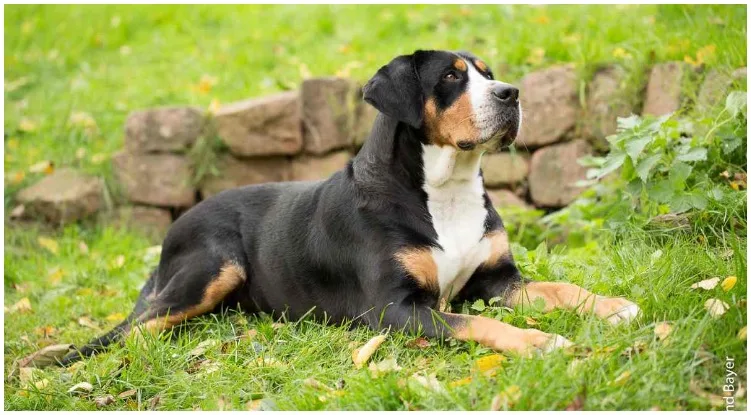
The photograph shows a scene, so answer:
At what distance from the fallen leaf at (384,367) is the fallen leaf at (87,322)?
238cm

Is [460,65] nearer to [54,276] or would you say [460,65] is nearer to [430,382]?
[430,382]

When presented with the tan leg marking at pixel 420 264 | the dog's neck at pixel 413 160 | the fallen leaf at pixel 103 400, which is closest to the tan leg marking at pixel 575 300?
the tan leg marking at pixel 420 264

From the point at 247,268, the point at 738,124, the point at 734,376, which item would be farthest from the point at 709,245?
the point at 247,268

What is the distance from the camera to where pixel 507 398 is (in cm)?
282

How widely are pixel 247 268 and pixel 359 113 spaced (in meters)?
2.88

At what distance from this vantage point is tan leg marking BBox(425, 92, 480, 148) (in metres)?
3.67

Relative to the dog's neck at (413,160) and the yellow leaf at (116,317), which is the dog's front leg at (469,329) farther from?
the yellow leaf at (116,317)

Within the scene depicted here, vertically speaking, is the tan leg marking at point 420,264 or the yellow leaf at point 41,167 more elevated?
the tan leg marking at point 420,264

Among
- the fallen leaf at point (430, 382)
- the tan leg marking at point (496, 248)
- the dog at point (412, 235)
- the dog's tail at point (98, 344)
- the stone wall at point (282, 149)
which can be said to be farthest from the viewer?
the stone wall at point (282, 149)

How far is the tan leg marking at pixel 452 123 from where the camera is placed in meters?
3.67

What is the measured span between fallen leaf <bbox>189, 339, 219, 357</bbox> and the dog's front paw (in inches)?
71.9

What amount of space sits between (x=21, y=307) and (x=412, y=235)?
3.18 metres

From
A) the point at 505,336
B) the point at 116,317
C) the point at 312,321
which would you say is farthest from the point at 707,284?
the point at 116,317

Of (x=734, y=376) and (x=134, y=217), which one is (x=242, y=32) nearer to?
(x=134, y=217)
